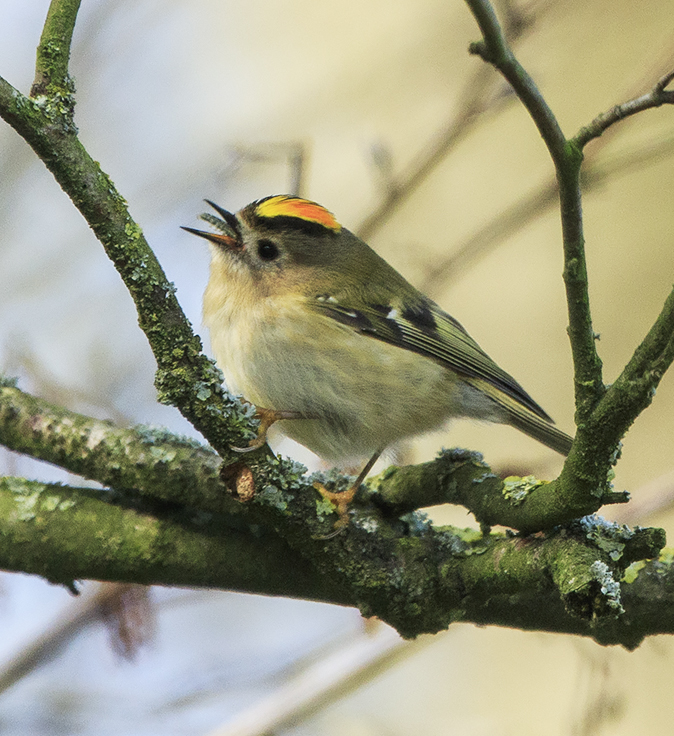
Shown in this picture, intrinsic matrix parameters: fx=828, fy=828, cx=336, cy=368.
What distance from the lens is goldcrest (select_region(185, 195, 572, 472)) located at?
2117 millimetres

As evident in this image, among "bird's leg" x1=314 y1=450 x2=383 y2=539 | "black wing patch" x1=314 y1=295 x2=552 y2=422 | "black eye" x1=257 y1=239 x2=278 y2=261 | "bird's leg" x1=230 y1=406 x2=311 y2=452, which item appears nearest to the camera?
"bird's leg" x1=230 y1=406 x2=311 y2=452

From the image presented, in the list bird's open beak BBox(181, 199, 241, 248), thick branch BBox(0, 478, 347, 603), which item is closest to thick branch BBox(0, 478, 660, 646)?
thick branch BBox(0, 478, 347, 603)

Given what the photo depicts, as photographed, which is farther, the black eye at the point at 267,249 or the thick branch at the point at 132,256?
the black eye at the point at 267,249

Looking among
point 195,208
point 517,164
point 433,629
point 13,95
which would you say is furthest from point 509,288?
point 13,95

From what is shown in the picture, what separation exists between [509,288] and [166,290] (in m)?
3.24

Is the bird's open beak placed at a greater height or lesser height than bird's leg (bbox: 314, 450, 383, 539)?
greater

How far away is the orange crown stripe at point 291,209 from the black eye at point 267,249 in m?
0.08

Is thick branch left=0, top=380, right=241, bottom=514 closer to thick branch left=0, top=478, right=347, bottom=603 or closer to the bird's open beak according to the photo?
thick branch left=0, top=478, right=347, bottom=603

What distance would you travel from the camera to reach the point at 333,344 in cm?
214

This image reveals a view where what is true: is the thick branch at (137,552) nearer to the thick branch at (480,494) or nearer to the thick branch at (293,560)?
the thick branch at (293,560)

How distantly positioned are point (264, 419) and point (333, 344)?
46 cm

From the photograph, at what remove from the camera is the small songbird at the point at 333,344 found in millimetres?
2117

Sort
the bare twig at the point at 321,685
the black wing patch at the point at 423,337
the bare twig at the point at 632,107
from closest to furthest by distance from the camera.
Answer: the bare twig at the point at 632,107 < the bare twig at the point at 321,685 < the black wing patch at the point at 423,337

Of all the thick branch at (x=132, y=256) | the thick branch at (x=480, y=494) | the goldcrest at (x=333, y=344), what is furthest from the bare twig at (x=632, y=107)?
the goldcrest at (x=333, y=344)
